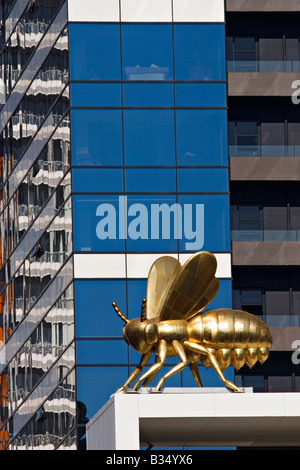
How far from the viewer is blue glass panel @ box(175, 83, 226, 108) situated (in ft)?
234

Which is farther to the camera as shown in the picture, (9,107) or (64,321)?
(9,107)

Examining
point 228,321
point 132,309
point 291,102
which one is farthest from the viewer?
point 291,102

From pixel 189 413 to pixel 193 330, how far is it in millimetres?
3206

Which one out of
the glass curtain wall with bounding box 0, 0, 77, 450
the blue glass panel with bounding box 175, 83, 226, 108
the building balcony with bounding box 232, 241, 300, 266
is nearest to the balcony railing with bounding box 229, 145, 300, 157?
the blue glass panel with bounding box 175, 83, 226, 108

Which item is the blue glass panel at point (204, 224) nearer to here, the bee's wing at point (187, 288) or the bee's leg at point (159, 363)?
the bee's wing at point (187, 288)

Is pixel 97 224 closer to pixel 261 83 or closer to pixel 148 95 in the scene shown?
pixel 148 95

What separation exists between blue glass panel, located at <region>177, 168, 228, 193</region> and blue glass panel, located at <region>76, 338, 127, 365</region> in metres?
7.42

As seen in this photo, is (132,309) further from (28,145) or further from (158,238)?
(28,145)

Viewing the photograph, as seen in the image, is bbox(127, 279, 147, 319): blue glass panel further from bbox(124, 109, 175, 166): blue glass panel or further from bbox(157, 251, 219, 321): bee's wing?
bbox(157, 251, 219, 321): bee's wing

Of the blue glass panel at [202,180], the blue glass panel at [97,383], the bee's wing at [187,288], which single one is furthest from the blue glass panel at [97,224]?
the bee's wing at [187,288]

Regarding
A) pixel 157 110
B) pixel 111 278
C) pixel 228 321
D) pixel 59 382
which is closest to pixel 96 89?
pixel 157 110

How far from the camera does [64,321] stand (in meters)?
69.5

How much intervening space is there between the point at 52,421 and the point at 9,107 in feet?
56.8

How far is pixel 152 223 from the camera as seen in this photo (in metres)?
69.9
